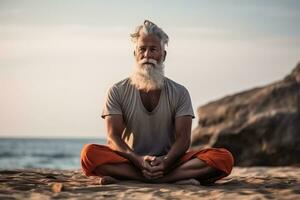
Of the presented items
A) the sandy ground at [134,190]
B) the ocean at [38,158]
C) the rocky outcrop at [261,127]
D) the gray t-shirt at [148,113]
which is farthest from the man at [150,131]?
the ocean at [38,158]

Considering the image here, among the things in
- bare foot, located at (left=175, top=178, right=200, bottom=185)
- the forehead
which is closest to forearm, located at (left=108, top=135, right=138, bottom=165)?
bare foot, located at (left=175, top=178, right=200, bottom=185)

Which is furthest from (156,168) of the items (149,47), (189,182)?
(149,47)

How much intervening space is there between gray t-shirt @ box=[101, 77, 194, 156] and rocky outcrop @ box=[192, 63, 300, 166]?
16.8ft

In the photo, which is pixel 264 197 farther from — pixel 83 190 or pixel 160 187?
pixel 83 190

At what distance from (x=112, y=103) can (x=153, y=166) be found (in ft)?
2.55

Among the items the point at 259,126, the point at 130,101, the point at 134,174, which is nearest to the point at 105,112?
the point at 130,101

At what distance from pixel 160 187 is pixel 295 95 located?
638 centimetres

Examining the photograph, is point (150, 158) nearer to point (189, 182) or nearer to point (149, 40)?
point (189, 182)

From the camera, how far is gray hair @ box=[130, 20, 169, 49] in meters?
5.61

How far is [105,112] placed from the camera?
221 inches

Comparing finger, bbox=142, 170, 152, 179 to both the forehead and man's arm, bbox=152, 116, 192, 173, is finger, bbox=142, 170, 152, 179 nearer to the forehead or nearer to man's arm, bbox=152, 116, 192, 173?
man's arm, bbox=152, 116, 192, 173

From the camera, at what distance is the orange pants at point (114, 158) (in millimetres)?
5469

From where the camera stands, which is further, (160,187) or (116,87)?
(116,87)

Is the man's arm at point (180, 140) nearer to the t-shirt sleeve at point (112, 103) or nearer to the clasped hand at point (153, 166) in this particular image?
the clasped hand at point (153, 166)
